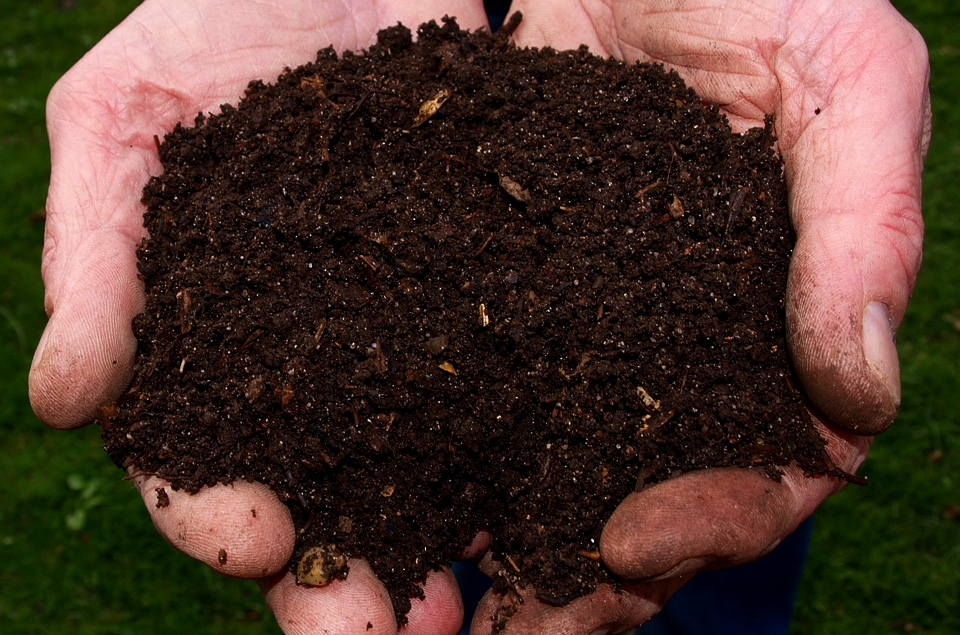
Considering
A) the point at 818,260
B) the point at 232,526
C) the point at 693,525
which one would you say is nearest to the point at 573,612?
the point at 693,525

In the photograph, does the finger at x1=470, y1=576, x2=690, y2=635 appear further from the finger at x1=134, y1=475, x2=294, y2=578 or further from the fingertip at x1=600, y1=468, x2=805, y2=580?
the finger at x1=134, y1=475, x2=294, y2=578

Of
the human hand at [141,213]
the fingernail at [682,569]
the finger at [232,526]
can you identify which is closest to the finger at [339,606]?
the human hand at [141,213]

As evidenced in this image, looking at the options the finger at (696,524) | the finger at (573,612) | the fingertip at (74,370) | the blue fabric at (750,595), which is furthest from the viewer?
the blue fabric at (750,595)

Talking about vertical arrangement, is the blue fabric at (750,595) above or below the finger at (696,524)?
below

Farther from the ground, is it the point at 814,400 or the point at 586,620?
the point at 814,400

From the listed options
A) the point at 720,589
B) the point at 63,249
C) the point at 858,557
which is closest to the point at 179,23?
the point at 63,249

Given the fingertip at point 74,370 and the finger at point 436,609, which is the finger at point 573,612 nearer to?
the finger at point 436,609

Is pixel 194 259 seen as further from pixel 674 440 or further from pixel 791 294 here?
pixel 791 294
